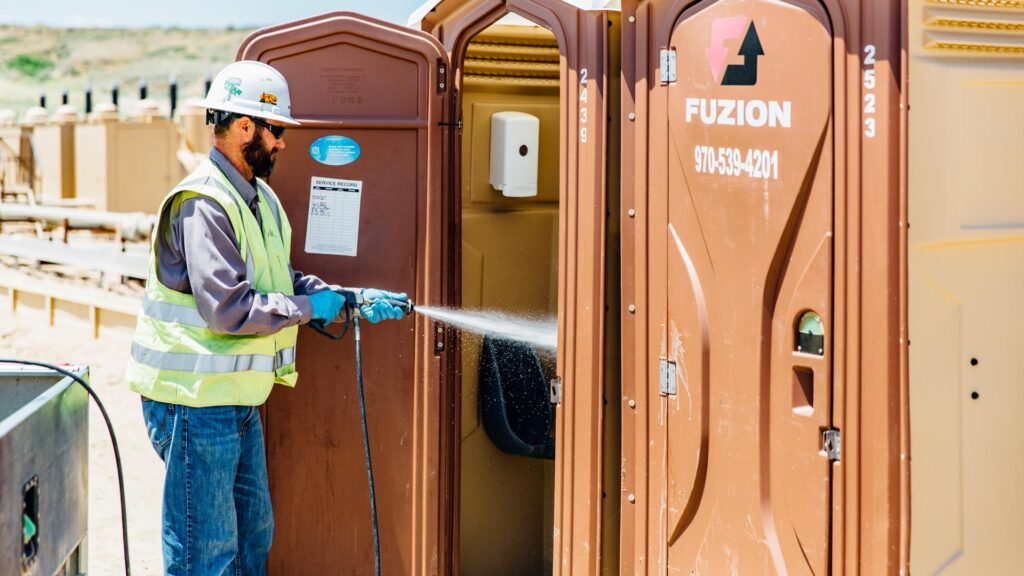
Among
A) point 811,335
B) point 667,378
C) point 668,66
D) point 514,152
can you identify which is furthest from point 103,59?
point 811,335

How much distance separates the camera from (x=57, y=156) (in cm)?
2417

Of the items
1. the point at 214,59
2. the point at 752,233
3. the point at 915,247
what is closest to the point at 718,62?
the point at 752,233

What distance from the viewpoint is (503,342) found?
5.50m

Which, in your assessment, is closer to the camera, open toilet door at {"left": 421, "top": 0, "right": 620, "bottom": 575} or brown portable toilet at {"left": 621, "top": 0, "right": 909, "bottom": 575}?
brown portable toilet at {"left": 621, "top": 0, "right": 909, "bottom": 575}

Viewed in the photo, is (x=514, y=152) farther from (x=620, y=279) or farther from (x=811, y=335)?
(x=811, y=335)

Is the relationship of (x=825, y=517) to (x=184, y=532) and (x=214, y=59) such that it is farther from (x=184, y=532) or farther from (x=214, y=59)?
(x=214, y=59)

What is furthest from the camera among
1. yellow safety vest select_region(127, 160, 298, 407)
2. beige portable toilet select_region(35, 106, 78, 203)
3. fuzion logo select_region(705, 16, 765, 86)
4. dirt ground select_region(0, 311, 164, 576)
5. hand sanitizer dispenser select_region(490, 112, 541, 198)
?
beige portable toilet select_region(35, 106, 78, 203)

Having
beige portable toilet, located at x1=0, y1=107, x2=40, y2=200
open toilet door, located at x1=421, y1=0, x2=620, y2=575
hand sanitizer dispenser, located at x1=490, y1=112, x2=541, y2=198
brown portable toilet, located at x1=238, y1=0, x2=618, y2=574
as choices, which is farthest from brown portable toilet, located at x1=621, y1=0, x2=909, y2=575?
beige portable toilet, located at x1=0, y1=107, x2=40, y2=200

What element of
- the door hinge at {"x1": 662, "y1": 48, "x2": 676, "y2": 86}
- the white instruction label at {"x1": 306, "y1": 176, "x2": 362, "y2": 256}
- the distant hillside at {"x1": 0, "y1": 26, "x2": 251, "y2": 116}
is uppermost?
the distant hillside at {"x1": 0, "y1": 26, "x2": 251, "y2": 116}

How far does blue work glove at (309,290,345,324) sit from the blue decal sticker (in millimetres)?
687

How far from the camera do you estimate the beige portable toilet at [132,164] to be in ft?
72.9

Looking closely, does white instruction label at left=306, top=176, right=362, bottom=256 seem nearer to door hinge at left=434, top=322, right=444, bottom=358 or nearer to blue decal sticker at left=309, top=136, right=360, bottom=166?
blue decal sticker at left=309, top=136, right=360, bottom=166

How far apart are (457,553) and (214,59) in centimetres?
8862

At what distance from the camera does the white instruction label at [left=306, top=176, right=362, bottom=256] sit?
5.03 meters
